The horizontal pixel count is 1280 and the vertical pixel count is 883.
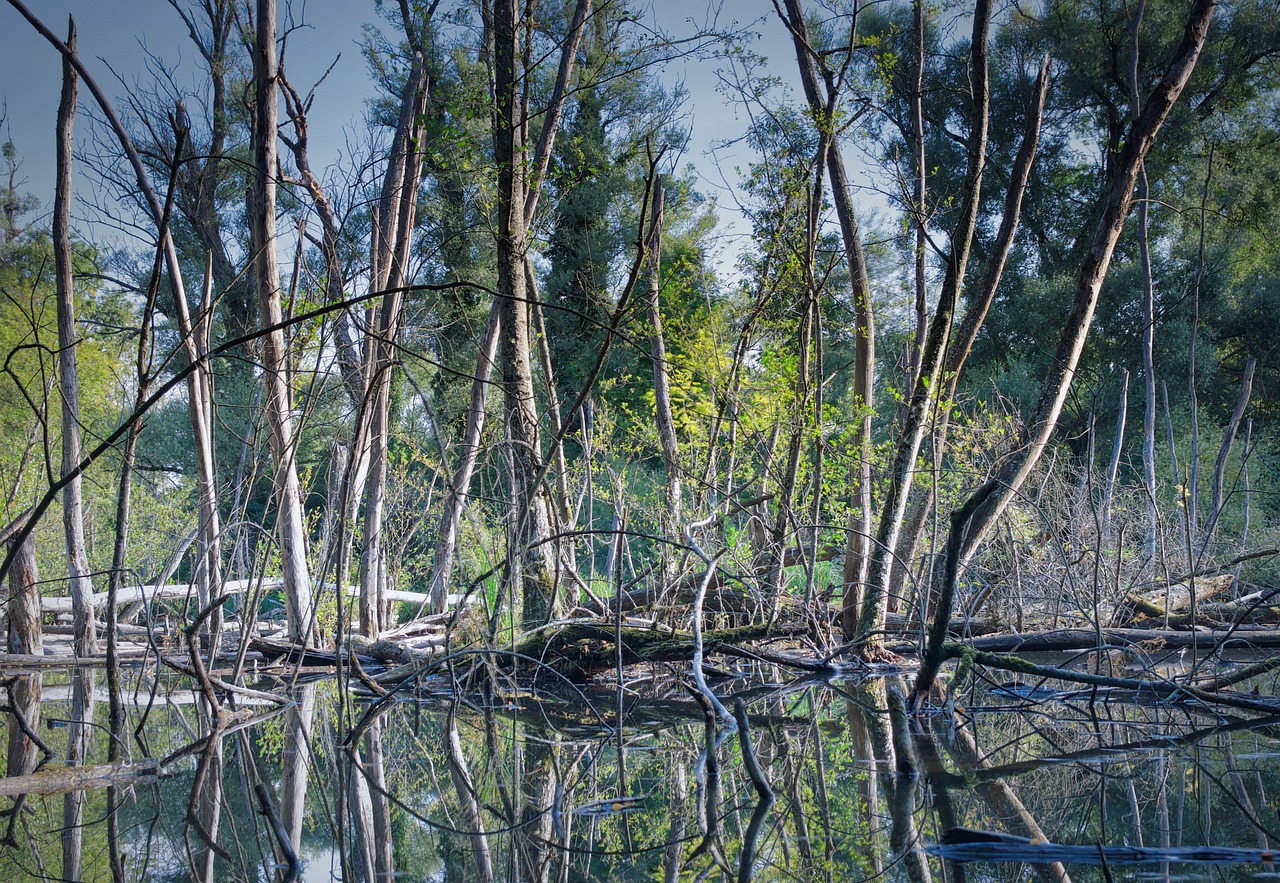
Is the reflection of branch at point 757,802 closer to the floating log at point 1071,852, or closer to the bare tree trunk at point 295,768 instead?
the floating log at point 1071,852

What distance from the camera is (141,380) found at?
2791 mm

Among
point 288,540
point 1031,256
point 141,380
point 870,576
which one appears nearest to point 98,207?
point 288,540

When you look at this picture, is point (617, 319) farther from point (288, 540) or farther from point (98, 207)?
point (98, 207)

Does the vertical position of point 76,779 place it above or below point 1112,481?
below

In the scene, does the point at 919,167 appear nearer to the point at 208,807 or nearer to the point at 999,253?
the point at 999,253

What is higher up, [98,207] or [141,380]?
[98,207]

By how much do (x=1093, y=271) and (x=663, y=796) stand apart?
17.7ft

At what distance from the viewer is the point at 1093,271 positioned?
21.8ft

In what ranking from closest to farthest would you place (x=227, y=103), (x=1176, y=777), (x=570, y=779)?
(x=1176, y=777)
(x=570, y=779)
(x=227, y=103)

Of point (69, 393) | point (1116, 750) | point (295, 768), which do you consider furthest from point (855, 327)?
point (69, 393)

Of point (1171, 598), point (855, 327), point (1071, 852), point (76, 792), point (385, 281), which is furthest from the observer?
point (385, 281)

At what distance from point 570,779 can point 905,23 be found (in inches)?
817

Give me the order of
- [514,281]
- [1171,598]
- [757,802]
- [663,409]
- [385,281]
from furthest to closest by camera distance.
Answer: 1. [663,409]
2. [385,281]
3. [1171,598]
4. [514,281]
5. [757,802]

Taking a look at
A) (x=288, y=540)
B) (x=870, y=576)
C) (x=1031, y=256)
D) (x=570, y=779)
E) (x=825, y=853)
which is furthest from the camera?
(x=1031, y=256)
